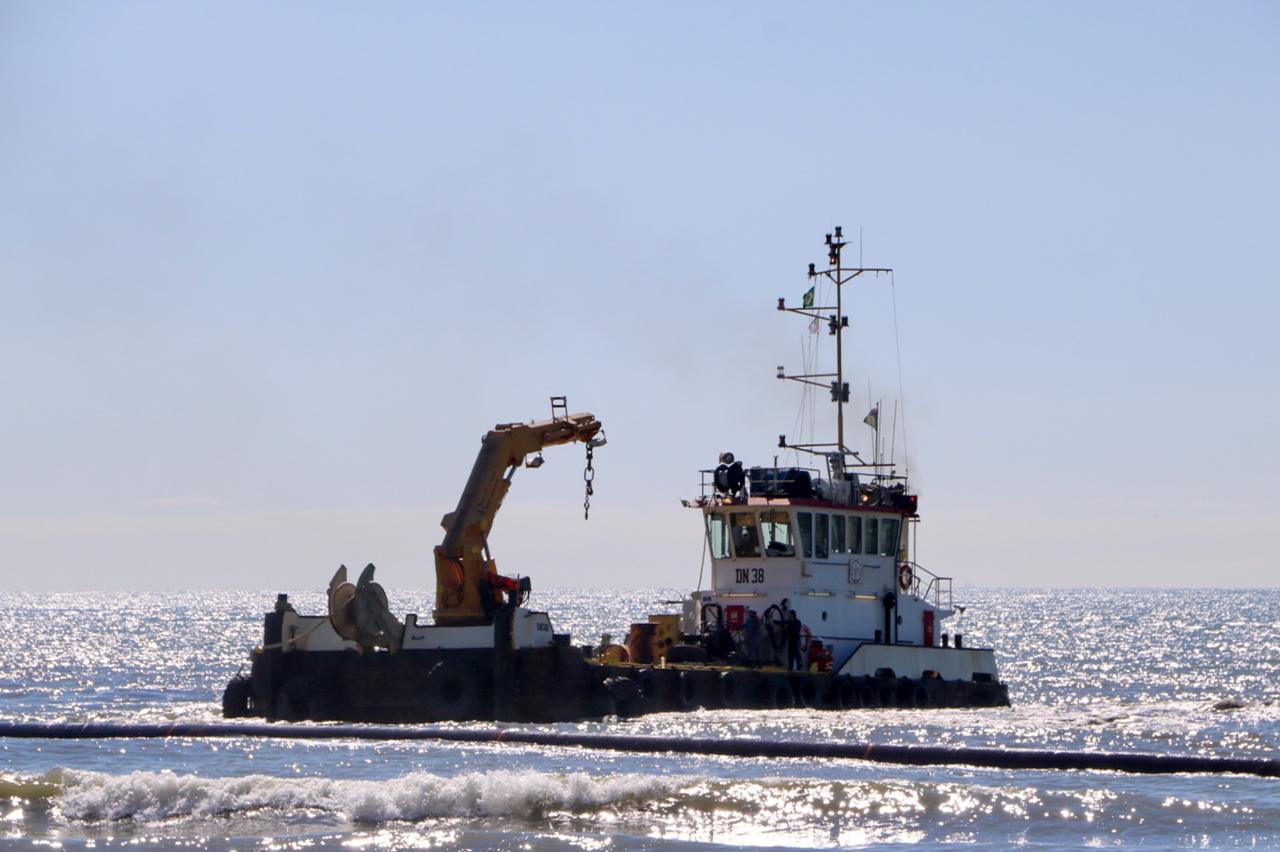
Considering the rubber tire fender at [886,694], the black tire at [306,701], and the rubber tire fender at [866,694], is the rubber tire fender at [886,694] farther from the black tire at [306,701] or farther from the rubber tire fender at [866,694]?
the black tire at [306,701]

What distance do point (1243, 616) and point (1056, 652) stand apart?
3162 inches

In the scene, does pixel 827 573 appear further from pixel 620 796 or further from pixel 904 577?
pixel 620 796

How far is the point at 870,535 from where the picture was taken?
36969 mm

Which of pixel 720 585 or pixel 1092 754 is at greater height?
pixel 720 585

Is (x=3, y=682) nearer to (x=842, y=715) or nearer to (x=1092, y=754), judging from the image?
(x=842, y=715)

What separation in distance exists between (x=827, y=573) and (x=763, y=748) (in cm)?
1459

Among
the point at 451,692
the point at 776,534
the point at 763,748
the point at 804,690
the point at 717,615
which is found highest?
the point at 776,534

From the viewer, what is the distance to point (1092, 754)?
20859 mm

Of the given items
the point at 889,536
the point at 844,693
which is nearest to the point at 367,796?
the point at 844,693

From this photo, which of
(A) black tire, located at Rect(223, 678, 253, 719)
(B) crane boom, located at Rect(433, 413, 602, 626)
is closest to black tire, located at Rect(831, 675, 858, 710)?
(B) crane boom, located at Rect(433, 413, 602, 626)

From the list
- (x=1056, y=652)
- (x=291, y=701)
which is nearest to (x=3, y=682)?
(x=291, y=701)

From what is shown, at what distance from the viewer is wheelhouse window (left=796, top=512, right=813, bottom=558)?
35.5m

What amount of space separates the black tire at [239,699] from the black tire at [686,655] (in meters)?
7.23

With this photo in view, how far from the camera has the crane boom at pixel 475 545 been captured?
32719mm
